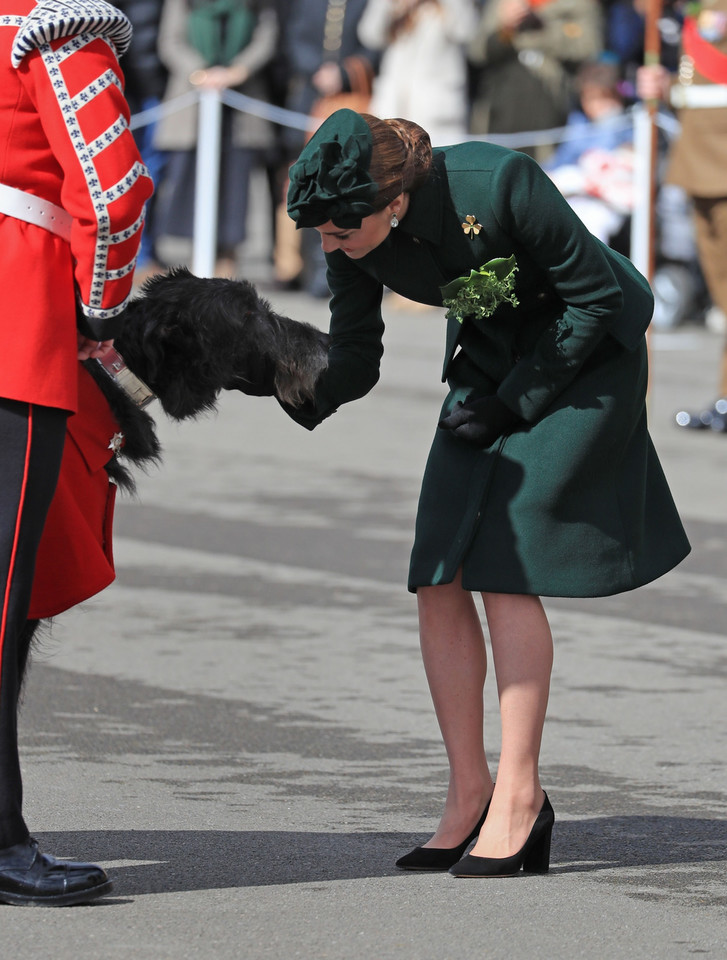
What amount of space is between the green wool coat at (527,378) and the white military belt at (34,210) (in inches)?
27.2

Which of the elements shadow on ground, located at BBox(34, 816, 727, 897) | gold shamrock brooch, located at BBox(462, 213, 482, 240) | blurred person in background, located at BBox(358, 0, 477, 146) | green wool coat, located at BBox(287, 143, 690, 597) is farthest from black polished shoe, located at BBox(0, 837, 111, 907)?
blurred person in background, located at BBox(358, 0, 477, 146)

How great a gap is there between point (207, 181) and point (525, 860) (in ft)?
35.8

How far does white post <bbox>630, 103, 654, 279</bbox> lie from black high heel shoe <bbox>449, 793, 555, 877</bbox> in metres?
7.49

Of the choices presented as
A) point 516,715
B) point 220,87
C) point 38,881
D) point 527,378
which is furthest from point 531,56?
point 38,881

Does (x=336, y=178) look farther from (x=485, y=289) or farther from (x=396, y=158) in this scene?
(x=485, y=289)

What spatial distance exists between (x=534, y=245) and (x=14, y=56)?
1.12 m

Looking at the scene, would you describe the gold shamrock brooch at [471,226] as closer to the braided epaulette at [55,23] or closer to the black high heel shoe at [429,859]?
the braided epaulette at [55,23]

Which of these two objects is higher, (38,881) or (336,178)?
(336,178)

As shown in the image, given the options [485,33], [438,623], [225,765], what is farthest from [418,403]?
[438,623]

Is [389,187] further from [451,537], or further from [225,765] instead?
[225,765]

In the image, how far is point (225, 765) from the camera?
5.16 meters

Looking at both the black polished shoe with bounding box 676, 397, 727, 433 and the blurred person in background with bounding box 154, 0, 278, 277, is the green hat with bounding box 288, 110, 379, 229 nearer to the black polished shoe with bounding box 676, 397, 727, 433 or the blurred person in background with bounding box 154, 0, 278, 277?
the black polished shoe with bounding box 676, 397, 727, 433

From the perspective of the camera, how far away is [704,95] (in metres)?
10.7

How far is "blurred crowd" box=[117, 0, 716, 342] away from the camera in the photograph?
572 inches
